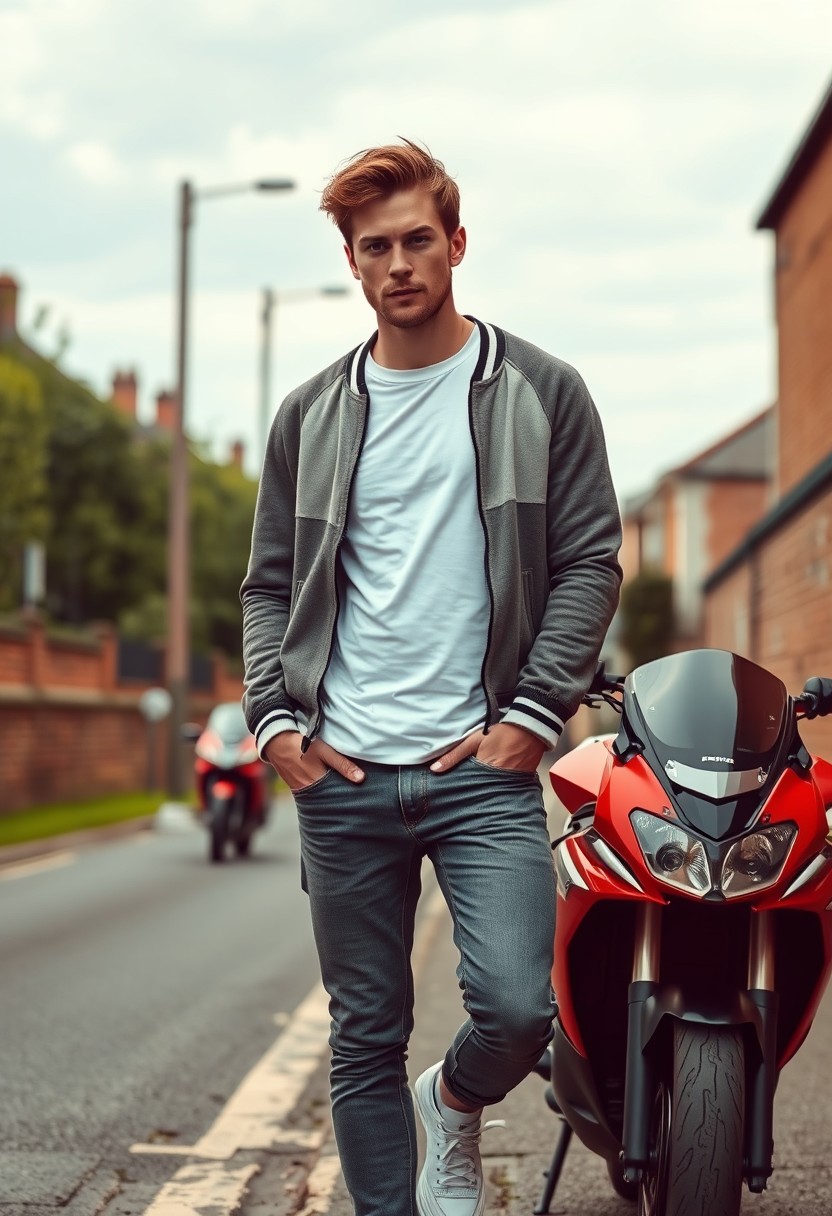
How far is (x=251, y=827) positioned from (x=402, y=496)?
13.0m

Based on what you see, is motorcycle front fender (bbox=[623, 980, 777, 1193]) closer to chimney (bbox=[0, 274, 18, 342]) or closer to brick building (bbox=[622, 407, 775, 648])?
brick building (bbox=[622, 407, 775, 648])

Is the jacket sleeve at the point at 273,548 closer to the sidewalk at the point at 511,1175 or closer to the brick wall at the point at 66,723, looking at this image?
the sidewalk at the point at 511,1175

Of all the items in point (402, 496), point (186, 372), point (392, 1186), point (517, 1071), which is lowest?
point (392, 1186)

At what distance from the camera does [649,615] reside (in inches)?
2069

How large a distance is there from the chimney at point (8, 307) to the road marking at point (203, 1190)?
5613cm

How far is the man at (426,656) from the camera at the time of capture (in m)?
3.16

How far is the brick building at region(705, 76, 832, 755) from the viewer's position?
11.2 meters

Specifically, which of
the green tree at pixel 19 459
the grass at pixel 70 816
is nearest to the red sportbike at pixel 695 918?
the grass at pixel 70 816

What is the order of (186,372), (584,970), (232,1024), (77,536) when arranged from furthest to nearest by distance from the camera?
(77,536)
(186,372)
(232,1024)
(584,970)

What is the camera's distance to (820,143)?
17.8m

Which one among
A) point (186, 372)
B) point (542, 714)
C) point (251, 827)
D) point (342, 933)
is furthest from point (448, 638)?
point (186, 372)

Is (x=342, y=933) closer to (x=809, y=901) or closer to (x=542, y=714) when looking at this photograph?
(x=542, y=714)

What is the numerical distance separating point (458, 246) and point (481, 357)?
208 mm

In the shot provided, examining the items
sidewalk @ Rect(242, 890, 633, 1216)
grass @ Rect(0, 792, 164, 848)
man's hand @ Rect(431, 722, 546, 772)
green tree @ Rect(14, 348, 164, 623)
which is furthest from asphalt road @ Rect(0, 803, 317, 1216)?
green tree @ Rect(14, 348, 164, 623)
